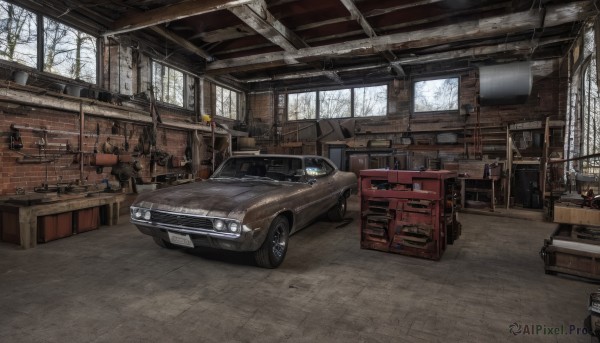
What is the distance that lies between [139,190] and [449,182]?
6296 mm

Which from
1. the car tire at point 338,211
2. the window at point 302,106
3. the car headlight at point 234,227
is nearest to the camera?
the car headlight at point 234,227

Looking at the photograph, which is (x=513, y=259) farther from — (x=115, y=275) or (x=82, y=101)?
(x=82, y=101)

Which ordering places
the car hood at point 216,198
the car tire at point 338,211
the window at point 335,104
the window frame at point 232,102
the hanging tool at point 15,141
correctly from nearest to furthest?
the car hood at point 216,198, the hanging tool at point 15,141, the car tire at point 338,211, the window frame at point 232,102, the window at point 335,104

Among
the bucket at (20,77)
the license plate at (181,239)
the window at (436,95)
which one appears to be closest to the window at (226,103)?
the bucket at (20,77)

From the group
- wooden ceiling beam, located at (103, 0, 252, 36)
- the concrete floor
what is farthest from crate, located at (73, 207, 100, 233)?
→ wooden ceiling beam, located at (103, 0, 252, 36)

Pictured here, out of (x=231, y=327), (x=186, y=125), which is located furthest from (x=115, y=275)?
(x=186, y=125)

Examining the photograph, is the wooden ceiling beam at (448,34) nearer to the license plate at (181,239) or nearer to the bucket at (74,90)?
the bucket at (74,90)

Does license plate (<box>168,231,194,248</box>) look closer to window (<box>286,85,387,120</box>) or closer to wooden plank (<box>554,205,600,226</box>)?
wooden plank (<box>554,205,600,226</box>)

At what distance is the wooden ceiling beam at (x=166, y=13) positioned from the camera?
494 cm

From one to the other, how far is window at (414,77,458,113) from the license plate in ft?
28.0

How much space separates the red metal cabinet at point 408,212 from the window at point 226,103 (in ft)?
25.3

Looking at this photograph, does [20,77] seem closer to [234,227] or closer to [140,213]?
[140,213]

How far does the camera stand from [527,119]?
8.27 meters

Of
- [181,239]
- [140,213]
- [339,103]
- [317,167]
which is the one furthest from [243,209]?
[339,103]
